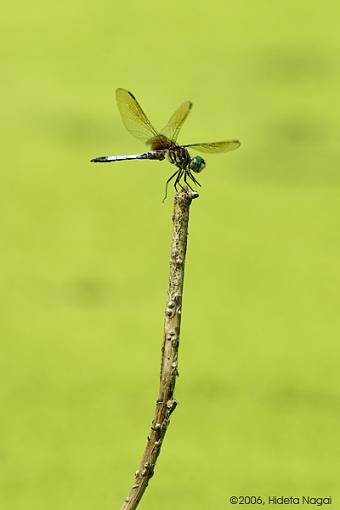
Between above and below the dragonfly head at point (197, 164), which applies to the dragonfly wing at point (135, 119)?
above

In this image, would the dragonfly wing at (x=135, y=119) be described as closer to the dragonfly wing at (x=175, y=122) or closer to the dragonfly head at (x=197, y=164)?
the dragonfly wing at (x=175, y=122)

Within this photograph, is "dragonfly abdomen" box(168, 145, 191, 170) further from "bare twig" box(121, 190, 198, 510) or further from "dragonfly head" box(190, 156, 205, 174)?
"bare twig" box(121, 190, 198, 510)

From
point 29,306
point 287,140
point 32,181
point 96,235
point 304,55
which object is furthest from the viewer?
point 304,55

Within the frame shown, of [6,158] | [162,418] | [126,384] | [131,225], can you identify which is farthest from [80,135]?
[162,418]

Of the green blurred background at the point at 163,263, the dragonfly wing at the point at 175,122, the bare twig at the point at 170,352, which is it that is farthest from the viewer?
the green blurred background at the point at 163,263

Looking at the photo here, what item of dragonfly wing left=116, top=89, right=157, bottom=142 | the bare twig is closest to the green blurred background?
dragonfly wing left=116, top=89, right=157, bottom=142

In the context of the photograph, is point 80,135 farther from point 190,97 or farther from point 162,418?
point 162,418

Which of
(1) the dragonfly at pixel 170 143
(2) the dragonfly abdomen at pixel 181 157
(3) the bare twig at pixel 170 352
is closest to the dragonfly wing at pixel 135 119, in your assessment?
(1) the dragonfly at pixel 170 143
